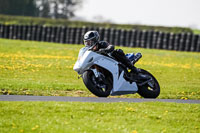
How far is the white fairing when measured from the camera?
39.8ft

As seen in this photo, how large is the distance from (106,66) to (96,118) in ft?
9.42

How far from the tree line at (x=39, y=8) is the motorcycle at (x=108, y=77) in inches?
1786

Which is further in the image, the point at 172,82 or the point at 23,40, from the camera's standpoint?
the point at 23,40

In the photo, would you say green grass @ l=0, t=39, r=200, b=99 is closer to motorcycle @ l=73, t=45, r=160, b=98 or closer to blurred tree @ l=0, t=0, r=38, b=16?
motorcycle @ l=73, t=45, r=160, b=98

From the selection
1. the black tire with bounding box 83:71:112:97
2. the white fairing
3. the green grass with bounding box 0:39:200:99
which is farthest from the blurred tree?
the black tire with bounding box 83:71:112:97

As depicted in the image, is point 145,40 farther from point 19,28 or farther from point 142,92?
point 142,92

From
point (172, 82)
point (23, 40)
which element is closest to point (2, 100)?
point (172, 82)

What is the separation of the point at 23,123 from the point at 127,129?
1653mm

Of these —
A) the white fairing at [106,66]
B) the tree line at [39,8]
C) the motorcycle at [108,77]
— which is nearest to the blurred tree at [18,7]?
the tree line at [39,8]

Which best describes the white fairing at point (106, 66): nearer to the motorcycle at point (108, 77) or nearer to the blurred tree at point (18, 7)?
the motorcycle at point (108, 77)

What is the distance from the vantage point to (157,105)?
1153cm

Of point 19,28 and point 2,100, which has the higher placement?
point 2,100

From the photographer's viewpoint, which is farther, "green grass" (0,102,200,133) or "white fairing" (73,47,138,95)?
"white fairing" (73,47,138,95)

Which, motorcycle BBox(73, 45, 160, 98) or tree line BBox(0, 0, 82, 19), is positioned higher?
Answer: motorcycle BBox(73, 45, 160, 98)
